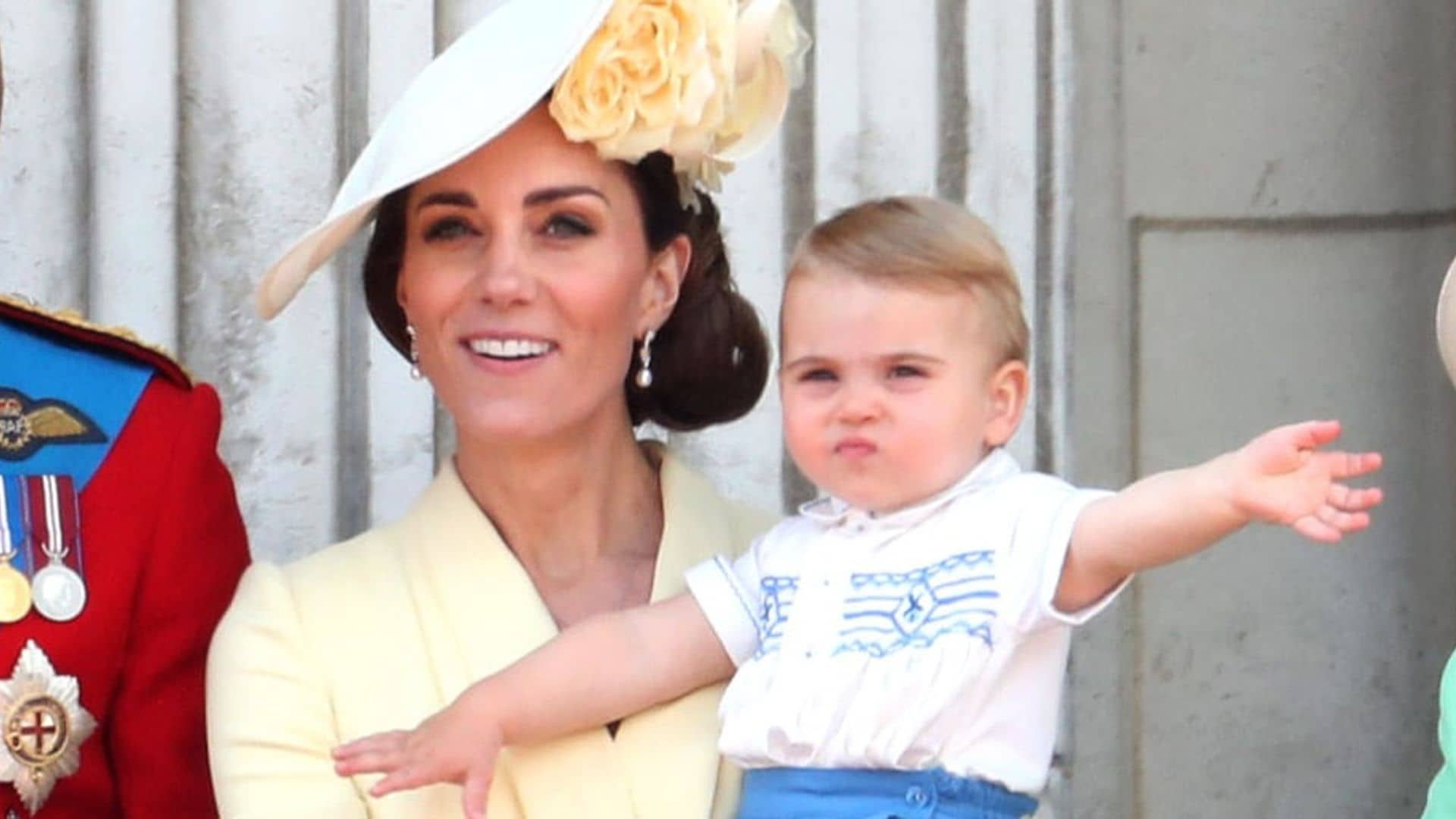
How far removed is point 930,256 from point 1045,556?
11.1 inches

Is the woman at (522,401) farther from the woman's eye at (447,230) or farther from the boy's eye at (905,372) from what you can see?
the boy's eye at (905,372)

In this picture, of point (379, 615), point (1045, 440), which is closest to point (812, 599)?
point (379, 615)

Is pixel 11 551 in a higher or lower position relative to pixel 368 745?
higher

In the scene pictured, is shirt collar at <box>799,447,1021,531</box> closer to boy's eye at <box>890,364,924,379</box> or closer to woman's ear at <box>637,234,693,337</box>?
boy's eye at <box>890,364,924,379</box>

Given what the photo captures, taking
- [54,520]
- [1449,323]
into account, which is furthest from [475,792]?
[1449,323]

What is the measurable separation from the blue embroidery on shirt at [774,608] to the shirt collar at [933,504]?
0.07m

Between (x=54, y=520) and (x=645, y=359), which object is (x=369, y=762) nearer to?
(x=54, y=520)

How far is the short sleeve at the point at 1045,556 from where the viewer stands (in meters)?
2.75

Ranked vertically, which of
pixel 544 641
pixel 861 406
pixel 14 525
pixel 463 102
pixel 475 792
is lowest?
pixel 475 792

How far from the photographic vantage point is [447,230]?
3.13m

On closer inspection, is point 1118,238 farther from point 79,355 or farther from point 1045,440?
point 79,355

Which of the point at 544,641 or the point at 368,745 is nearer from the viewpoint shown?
the point at 368,745

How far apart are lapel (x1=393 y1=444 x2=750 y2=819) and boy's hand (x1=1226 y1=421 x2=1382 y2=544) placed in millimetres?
666

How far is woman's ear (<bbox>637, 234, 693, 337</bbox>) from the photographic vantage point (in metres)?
3.23
